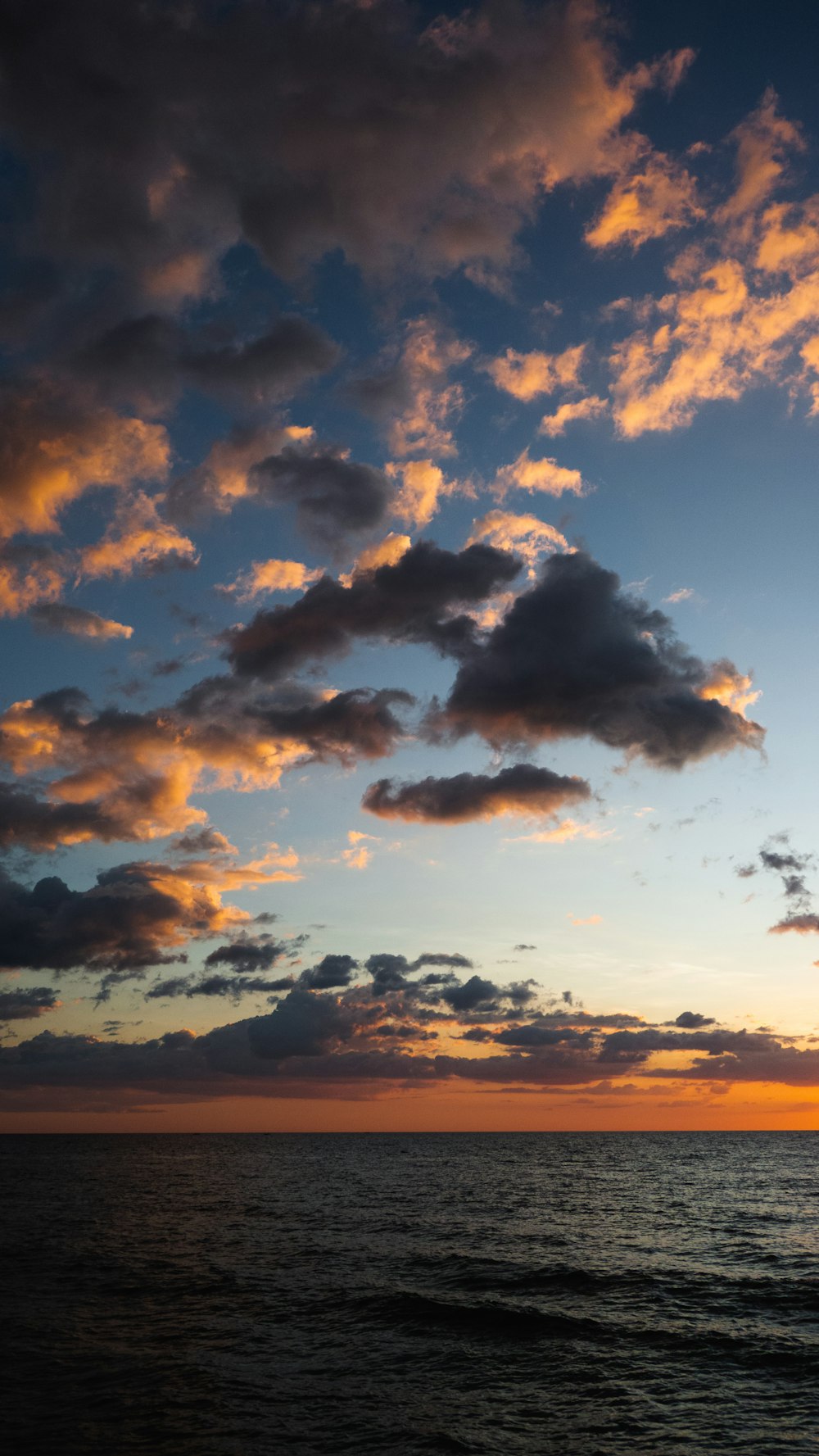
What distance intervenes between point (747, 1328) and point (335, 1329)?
16154mm

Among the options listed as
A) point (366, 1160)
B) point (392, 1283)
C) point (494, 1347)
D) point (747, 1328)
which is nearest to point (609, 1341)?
point (494, 1347)

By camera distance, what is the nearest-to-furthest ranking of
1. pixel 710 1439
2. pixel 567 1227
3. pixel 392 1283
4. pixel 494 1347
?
pixel 710 1439
pixel 494 1347
pixel 392 1283
pixel 567 1227

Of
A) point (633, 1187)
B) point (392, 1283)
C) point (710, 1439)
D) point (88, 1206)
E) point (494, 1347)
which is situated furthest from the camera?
point (633, 1187)

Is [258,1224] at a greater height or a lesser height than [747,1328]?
lesser

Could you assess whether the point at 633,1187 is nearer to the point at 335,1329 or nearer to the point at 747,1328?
the point at 747,1328

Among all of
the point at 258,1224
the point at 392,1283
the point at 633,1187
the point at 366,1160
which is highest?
the point at 392,1283

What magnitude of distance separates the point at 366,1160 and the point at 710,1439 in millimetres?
158251

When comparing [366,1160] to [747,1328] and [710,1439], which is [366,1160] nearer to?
[747,1328]

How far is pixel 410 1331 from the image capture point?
30875mm

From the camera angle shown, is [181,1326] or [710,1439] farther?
[181,1326]

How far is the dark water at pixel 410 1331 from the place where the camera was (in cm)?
2123

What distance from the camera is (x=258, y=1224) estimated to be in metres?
59.9

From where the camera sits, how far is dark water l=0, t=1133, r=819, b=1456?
21.2 meters

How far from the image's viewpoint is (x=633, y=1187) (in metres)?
94.9
